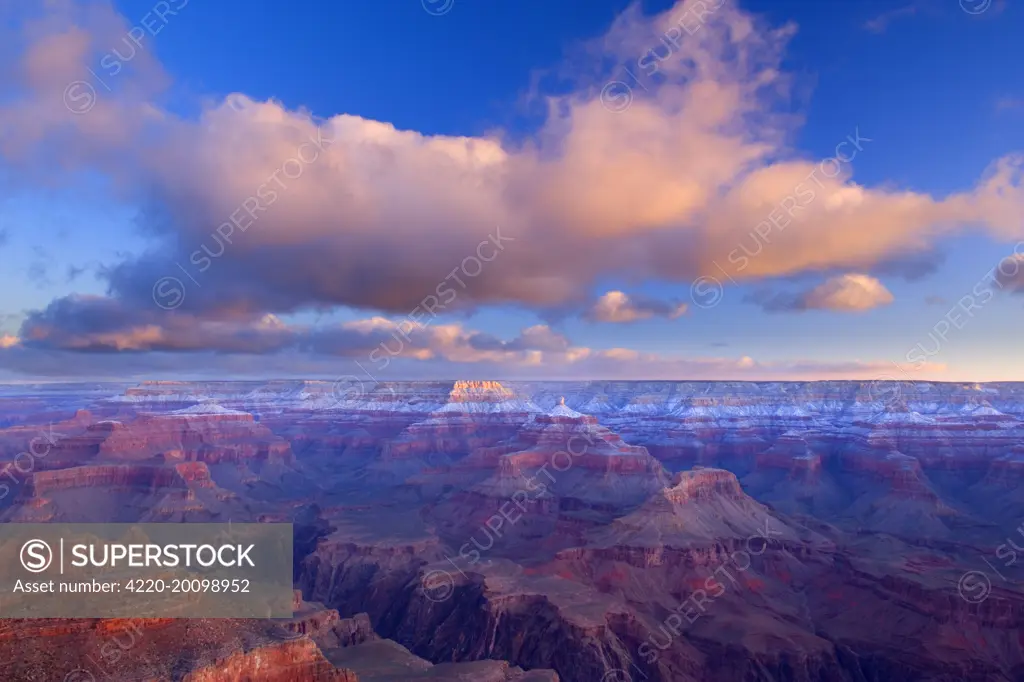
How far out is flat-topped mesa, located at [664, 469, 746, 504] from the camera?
14762cm

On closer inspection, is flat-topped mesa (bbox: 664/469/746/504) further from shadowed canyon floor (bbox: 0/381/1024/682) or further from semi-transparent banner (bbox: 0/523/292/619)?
semi-transparent banner (bbox: 0/523/292/619)

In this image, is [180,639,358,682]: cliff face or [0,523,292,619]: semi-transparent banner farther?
[0,523,292,619]: semi-transparent banner

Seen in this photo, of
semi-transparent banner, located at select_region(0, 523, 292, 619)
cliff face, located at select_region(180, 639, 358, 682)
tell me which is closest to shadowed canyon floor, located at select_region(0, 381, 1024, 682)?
cliff face, located at select_region(180, 639, 358, 682)

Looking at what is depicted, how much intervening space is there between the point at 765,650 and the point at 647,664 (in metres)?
16.5

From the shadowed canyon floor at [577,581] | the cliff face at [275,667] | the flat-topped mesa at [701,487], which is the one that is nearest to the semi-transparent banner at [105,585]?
the shadowed canyon floor at [577,581]

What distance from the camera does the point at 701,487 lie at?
155m

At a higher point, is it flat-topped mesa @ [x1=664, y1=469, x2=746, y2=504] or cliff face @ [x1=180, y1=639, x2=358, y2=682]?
flat-topped mesa @ [x1=664, y1=469, x2=746, y2=504]

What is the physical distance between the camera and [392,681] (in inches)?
2469

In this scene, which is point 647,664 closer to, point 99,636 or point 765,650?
point 765,650

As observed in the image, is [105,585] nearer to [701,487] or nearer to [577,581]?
[577,581]

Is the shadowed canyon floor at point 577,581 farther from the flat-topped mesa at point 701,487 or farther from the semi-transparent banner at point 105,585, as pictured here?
the semi-transparent banner at point 105,585

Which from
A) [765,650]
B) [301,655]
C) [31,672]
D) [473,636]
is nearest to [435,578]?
[473,636]

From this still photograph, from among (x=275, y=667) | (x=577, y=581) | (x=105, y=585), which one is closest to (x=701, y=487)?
(x=577, y=581)

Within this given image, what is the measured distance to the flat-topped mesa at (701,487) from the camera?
14762 centimetres
